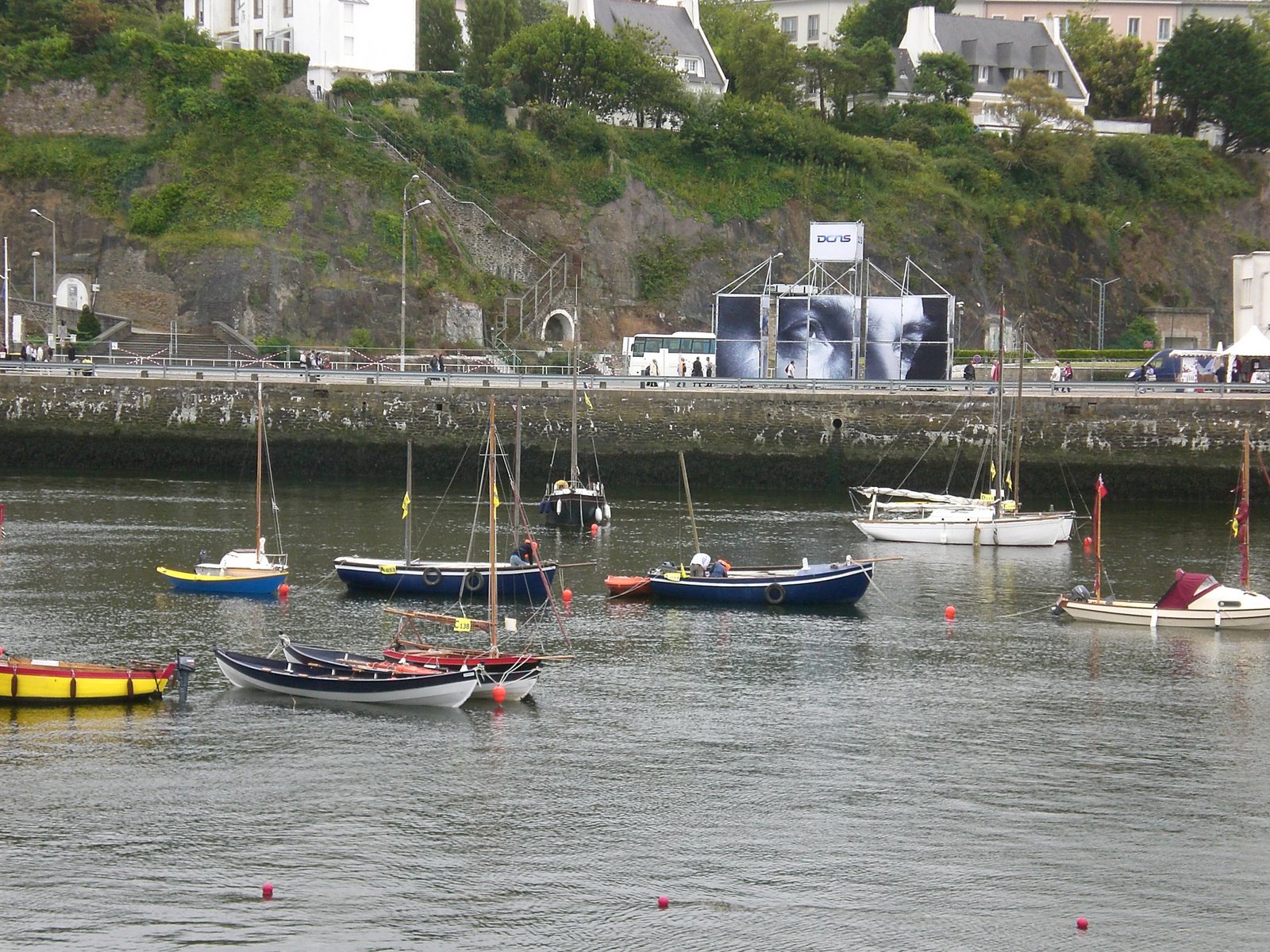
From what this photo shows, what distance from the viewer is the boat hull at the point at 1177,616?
44.0 metres

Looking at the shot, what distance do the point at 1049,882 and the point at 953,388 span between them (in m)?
50.2

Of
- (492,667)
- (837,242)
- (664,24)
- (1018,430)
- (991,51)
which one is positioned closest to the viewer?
(492,667)

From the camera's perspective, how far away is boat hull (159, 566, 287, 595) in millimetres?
45938

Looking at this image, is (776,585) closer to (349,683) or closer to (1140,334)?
(349,683)

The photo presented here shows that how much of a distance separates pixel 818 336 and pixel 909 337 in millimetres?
4489

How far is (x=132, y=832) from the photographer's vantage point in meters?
26.7

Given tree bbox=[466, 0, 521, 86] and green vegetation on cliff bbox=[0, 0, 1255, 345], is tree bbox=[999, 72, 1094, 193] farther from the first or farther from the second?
tree bbox=[466, 0, 521, 86]

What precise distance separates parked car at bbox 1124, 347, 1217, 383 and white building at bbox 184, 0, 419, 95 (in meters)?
51.4

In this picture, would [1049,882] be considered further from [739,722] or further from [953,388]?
[953,388]

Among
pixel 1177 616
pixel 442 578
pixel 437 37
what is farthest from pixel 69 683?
pixel 437 37

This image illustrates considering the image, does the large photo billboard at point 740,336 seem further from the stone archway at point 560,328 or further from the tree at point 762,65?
the tree at point 762,65

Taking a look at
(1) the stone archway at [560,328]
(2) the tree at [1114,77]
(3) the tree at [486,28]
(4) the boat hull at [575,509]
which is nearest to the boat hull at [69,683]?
(4) the boat hull at [575,509]

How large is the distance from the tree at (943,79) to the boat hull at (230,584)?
288 feet

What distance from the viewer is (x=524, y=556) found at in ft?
155
